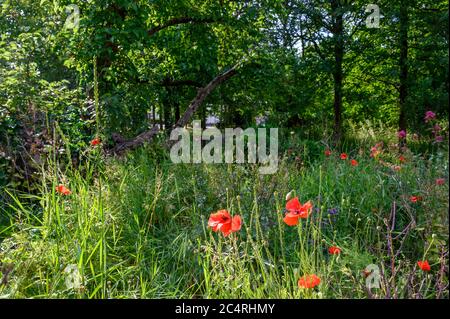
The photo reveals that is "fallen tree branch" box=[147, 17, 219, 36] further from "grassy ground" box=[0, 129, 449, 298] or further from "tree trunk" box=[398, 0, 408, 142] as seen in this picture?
"tree trunk" box=[398, 0, 408, 142]

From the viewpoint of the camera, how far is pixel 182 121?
4746 millimetres

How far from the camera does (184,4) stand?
482 cm

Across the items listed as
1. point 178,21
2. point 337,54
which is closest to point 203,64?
point 178,21

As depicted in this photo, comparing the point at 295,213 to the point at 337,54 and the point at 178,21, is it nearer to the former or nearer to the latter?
the point at 178,21

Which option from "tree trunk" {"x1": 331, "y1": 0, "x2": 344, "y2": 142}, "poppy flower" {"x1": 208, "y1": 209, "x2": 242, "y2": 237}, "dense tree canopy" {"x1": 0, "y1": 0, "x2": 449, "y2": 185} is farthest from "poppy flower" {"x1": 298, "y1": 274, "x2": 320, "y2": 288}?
"tree trunk" {"x1": 331, "y1": 0, "x2": 344, "y2": 142}

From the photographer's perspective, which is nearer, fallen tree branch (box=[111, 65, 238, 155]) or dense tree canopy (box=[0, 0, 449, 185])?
dense tree canopy (box=[0, 0, 449, 185])

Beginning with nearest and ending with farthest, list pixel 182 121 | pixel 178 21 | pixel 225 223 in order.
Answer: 1. pixel 225 223
2. pixel 182 121
3. pixel 178 21

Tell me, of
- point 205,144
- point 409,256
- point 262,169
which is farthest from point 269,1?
point 409,256

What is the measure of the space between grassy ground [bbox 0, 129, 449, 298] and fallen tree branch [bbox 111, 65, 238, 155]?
3.11 ft

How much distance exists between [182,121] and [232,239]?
132 inches

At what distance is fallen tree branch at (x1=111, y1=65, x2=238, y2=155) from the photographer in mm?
4191

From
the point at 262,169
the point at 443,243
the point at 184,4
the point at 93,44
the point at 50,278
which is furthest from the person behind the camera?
the point at 184,4

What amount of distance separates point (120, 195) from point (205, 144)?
1.81 meters

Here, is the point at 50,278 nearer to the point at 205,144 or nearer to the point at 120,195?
the point at 120,195
